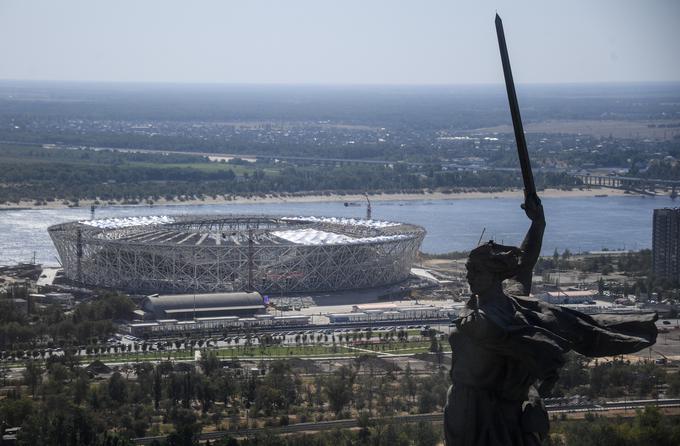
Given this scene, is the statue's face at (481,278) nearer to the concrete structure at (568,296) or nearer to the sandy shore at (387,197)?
the concrete structure at (568,296)

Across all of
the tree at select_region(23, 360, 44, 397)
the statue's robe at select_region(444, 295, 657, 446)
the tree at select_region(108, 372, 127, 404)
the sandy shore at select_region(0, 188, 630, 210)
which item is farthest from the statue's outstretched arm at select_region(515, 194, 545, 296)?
the sandy shore at select_region(0, 188, 630, 210)

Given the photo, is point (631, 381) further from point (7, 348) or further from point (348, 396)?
point (7, 348)

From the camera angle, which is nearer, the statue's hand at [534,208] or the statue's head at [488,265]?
the statue's head at [488,265]

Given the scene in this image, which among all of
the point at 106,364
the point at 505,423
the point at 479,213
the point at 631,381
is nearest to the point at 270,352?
the point at 106,364

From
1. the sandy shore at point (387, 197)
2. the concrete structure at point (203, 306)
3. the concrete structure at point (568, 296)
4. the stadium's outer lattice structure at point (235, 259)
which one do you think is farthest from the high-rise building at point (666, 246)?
the sandy shore at point (387, 197)

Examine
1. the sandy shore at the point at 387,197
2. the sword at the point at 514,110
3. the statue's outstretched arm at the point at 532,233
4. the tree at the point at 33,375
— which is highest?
the sword at the point at 514,110

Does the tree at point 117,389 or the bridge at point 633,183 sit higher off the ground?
the tree at point 117,389
